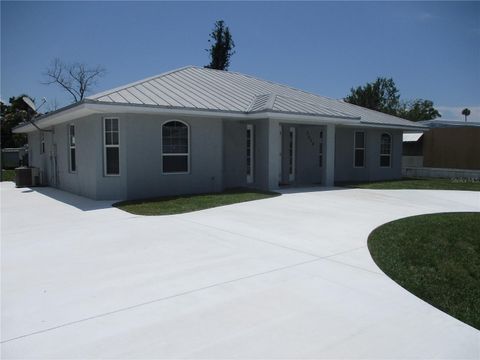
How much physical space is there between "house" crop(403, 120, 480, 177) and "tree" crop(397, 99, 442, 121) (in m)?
32.2

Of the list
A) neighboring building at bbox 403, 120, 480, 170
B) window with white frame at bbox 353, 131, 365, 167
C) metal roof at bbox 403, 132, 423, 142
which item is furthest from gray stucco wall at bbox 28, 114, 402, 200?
metal roof at bbox 403, 132, 423, 142

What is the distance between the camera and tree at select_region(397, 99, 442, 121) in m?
55.4

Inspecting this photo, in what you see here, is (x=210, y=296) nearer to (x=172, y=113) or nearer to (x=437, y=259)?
(x=437, y=259)

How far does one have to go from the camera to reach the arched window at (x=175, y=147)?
42.1 ft

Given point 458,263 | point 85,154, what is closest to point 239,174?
point 85,154

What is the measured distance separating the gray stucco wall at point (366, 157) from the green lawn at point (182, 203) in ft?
21.9

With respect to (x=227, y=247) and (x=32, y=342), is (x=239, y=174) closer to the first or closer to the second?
(x=227, y=247)

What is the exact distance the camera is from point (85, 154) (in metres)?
13.0

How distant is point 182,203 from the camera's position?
10.9 metres

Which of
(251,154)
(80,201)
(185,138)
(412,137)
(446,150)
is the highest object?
(412,137)

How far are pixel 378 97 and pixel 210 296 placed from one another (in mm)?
48900

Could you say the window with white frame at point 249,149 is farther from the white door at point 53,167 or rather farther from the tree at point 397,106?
the tree at point 397,106

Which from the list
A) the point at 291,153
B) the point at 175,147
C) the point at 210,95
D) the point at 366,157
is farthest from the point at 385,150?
the point at 175,147

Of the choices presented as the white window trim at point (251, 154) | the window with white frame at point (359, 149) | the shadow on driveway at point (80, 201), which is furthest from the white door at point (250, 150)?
the window with white frame at point (359, 149)
